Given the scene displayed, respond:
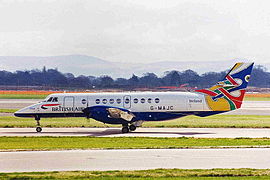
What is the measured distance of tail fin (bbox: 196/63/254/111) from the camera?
124 ft

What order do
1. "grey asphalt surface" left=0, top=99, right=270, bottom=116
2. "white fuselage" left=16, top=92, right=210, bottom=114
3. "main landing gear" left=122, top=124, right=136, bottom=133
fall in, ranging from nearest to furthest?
"main landing gear" left=122, top=124, right=136, bottom=133
"white fuselage" left=16, top=92, right=210, bottom=114
"grey asphalt surface" left=0, top=99, right=270, bottom=116

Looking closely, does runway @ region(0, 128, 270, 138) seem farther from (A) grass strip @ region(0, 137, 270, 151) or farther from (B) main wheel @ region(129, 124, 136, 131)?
(A) grass strip @ region(0, 137, 270, 151)

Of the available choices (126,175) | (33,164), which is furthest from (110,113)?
(126,175)

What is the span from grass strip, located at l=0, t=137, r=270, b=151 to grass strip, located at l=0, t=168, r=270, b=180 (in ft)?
23.9

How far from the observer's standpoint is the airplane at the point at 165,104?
37688 millimetres

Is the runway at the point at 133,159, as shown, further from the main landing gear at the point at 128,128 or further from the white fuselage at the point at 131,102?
the white fuselage at the point at 131,102

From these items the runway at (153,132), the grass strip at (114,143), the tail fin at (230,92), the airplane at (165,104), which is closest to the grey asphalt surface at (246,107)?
the runway at (153,132)

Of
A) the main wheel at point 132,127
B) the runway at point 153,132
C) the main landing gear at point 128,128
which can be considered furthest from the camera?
the main wheel at point 132,127

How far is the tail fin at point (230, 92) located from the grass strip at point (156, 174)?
1919 centimetres

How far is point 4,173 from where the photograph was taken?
59.9 feet

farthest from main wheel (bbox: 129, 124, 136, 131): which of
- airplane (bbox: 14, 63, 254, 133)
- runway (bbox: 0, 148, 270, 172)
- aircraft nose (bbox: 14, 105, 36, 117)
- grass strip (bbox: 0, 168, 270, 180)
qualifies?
grass strip (bbox: 0, 168, 270, 180)

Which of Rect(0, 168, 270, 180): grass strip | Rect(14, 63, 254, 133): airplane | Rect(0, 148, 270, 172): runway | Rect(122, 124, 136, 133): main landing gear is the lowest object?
Rect(122, 124, 136, 133): main landing gear

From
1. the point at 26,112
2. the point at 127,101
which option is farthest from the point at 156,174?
the point at 26,112

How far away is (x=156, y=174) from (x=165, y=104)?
20.5 m
